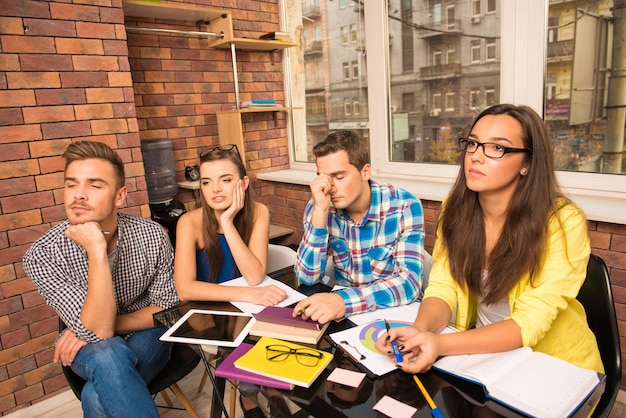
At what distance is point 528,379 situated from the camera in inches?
36.2

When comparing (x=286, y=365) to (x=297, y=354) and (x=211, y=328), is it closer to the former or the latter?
(x=297, y=354)

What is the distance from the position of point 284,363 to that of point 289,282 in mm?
628

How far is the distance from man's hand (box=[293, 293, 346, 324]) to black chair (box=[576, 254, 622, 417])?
778 millimetres

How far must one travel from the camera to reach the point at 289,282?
1.65 meters

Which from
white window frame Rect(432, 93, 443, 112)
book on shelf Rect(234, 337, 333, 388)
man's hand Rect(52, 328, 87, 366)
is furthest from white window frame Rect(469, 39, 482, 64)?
man's hand Rect(52, 328, 87, 366)

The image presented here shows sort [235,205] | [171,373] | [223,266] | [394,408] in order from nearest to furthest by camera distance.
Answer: [394,408] → [171,373] → [235,205] → [223,266]

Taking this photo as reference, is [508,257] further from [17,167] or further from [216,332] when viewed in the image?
[17,167]

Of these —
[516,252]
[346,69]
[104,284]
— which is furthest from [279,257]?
[346,69]

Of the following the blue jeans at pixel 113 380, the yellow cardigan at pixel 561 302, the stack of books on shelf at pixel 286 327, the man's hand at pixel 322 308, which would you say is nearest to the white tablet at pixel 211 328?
the stack of books on shelf at pixel 286 327

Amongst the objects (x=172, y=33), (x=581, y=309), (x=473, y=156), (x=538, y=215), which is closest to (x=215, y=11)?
(x=172, y=33)

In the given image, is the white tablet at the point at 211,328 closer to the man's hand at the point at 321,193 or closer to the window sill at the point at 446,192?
the man's hand at the point at 321,193

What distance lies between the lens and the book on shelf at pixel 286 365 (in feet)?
3.17

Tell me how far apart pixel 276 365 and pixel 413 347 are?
32 centimetres

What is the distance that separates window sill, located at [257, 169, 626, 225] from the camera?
1913 mm
